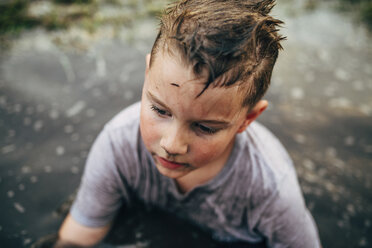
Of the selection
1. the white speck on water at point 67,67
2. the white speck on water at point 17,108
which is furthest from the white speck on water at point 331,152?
the white speck on water at point 17,108

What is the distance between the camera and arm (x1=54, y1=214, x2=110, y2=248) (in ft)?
6.02

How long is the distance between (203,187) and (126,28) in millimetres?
3601

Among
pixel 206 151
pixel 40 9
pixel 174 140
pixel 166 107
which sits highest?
pixel 40 9

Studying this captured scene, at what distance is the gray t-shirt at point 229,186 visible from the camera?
1609 mm

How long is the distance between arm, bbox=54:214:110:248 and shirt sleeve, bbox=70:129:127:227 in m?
0.05

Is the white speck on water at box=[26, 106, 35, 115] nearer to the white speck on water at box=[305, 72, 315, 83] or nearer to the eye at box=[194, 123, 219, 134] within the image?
the eye at box=[194, 123, 219, 134]

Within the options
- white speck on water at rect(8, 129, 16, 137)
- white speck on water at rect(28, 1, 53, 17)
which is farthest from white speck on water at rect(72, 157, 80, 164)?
white speck on water at rect(28, 1, 53, 17)

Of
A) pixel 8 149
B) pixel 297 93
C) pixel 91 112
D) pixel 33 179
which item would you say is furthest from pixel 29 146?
pixel 297 93

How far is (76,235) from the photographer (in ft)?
6.07

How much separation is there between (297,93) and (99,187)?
286 cm

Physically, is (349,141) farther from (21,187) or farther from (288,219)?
(21,187)

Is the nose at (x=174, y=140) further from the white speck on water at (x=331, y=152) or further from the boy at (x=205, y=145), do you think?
the white speck on water at (x=331, y=152)

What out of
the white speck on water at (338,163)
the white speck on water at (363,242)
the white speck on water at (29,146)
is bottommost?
the white speck on water at (363,242)

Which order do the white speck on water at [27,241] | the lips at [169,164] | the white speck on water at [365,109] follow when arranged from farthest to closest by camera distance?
the white speck on water at [365,109] → the white speck on water at [27,241] → the lips at [169,164]
